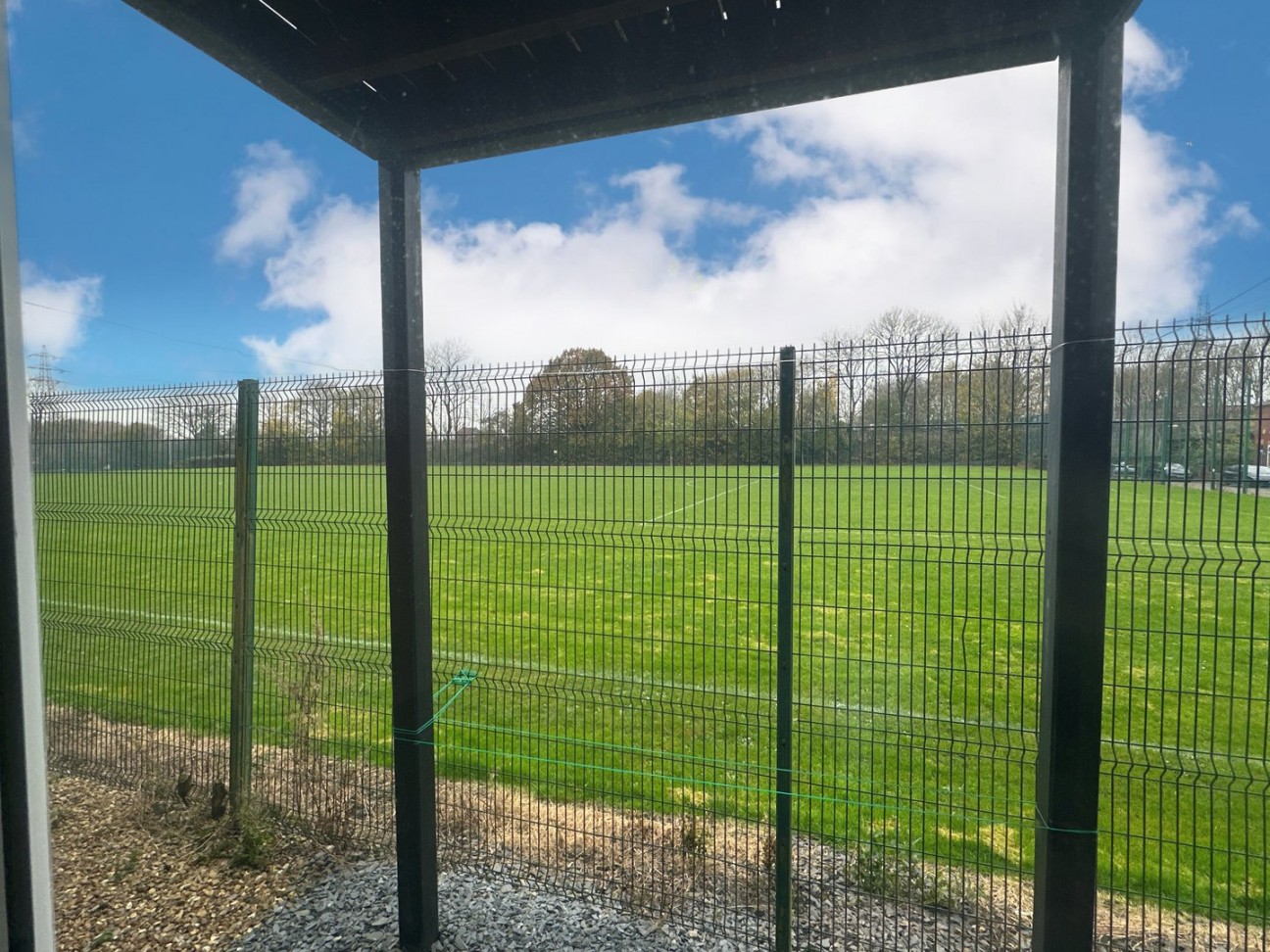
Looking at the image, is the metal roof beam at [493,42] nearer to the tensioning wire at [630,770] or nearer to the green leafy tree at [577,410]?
the green leafy tree at [577,410]

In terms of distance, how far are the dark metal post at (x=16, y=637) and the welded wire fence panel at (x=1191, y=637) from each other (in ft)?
6.26

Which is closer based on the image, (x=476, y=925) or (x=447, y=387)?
(x=476, y=925)

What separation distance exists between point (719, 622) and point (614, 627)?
0.35 m

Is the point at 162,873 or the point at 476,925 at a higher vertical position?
the point at 162,873

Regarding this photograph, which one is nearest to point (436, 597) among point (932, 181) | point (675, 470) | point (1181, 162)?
point (675, 470)

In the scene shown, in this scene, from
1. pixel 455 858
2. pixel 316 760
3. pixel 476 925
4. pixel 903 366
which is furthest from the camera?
pixel 316 760

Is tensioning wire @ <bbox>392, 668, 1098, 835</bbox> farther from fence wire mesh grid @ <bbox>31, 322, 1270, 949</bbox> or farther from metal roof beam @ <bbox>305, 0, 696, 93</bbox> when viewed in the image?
metal roof beam @ <bbox>305, 0, 696, 93</bbox>

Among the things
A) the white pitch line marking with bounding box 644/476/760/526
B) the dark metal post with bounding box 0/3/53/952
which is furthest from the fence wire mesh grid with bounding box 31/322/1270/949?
the dark metal post with bounding box 0/3/53/952

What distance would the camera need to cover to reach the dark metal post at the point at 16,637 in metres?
0.83

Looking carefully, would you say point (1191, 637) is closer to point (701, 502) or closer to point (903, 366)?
point (903, 366)

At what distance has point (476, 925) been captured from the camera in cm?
194

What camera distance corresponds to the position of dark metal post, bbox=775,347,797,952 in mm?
1781

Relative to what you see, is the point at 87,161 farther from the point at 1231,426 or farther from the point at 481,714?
the point at 1231,426

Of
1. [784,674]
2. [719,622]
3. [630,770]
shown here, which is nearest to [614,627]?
[719,622]
